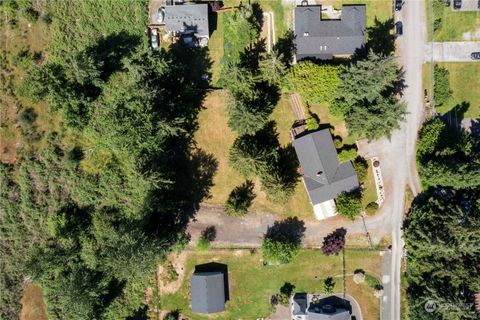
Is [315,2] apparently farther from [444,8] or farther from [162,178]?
[162,178]

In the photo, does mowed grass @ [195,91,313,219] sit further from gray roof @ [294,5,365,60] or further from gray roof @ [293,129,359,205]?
gray roof @ [294,5,365,60]

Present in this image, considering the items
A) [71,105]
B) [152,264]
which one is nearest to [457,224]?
[152,264]

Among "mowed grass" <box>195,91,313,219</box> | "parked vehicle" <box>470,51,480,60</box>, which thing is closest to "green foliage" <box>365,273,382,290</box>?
"mowed grass" <box>195,91,313,219</box>

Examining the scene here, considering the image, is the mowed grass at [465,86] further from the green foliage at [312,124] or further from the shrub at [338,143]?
the green foliage at [312,124]

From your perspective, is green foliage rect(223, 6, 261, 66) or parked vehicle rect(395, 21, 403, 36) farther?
parked vehicle rect(395, 21, 403, 36)

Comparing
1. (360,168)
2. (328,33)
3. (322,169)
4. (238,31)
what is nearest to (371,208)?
(360,168)

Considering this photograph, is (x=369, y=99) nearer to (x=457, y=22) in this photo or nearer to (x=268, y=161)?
(x=268, y=161)

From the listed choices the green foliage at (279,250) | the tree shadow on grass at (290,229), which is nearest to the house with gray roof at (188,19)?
the tree shadow on grass at (290,229)
